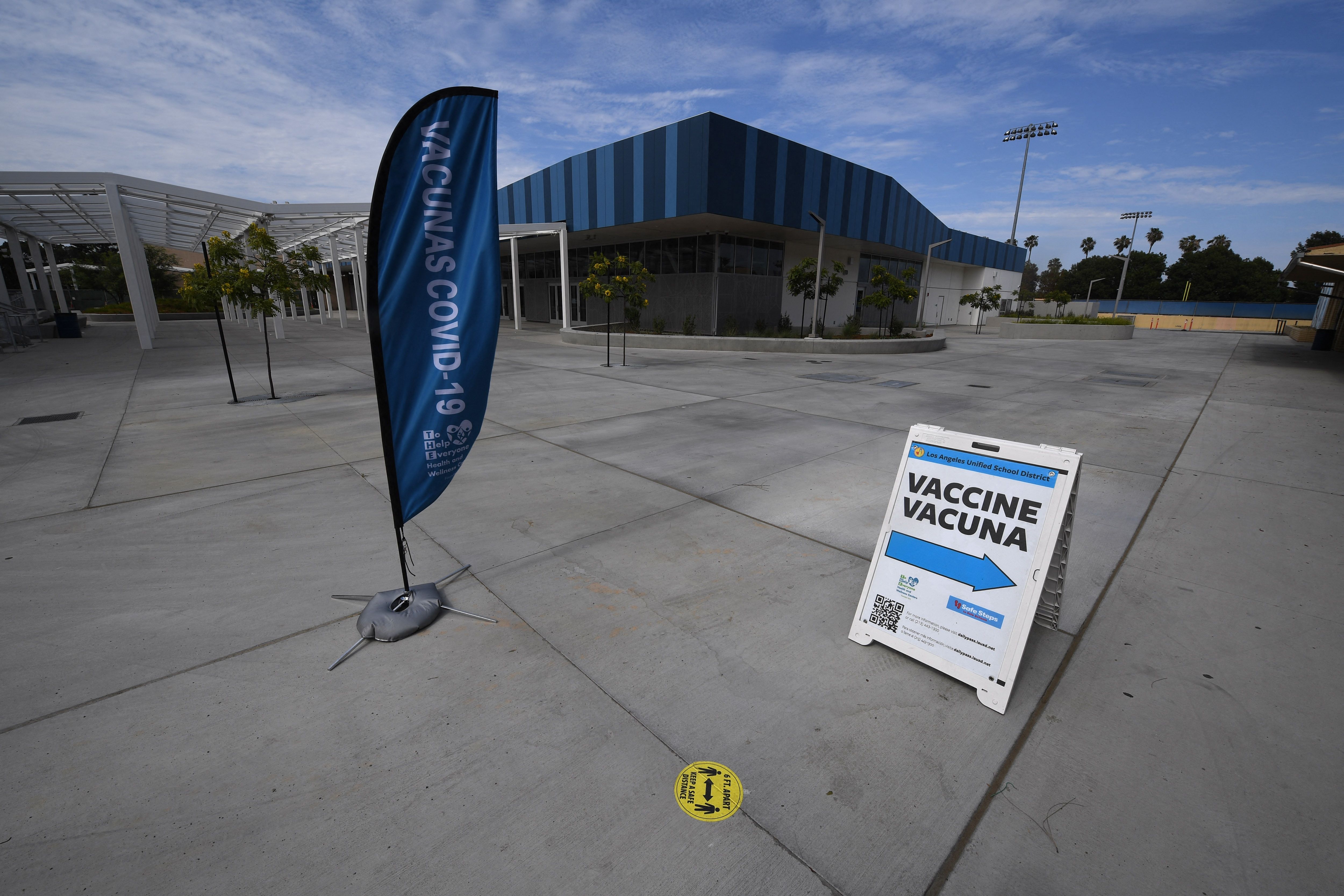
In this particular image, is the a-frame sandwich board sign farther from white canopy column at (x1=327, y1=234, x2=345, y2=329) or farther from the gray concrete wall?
the gray concrete wall

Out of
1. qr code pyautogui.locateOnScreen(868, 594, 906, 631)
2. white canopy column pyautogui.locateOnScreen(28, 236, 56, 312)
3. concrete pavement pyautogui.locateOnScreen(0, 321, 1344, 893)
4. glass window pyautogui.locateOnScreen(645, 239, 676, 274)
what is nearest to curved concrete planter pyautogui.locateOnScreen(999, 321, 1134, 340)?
glass window pyautogui.locateOnScreen(645, 239, 676, 274)

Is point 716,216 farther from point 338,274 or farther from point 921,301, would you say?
point 921,301

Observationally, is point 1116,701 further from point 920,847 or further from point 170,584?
point 170,584

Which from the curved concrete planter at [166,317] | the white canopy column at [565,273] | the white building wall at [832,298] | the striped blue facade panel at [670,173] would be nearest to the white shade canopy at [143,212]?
the curved concrete planter at [166,317]

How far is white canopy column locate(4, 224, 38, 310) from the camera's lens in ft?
91.0

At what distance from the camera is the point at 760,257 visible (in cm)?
3022

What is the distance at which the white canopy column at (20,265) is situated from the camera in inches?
1092

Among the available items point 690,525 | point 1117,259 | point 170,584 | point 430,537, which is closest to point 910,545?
point 690,525

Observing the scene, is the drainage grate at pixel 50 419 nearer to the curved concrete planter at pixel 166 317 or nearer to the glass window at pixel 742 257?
the glass window at pixel 742 257

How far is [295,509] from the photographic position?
5.56 m

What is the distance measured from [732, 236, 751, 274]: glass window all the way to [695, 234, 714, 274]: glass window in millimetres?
1253

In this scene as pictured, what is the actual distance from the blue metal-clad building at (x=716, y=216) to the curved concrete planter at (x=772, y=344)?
17.1 ft

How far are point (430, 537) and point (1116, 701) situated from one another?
502 centimetres

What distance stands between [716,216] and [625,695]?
77.1 ft
